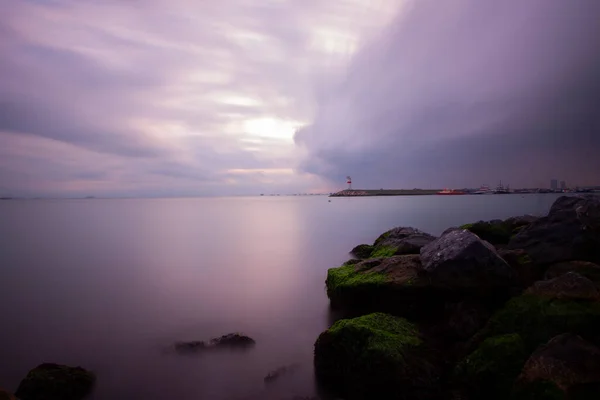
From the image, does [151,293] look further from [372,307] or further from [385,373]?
[385,373]

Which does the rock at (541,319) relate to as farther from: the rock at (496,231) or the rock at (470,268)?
the rock at (496,231)

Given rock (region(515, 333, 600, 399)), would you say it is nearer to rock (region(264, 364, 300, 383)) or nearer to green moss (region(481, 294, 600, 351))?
green moss (region(481, 294, 600, 351))

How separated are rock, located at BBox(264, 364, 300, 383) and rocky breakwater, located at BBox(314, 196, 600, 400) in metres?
0.88

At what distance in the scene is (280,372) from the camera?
8578 millimetres

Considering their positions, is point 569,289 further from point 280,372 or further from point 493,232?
point 280,372

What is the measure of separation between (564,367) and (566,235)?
5.39 meters

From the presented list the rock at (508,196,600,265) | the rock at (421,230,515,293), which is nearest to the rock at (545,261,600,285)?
the rock at (508,196,600,265)

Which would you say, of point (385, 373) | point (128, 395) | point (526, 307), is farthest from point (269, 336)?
point (526, 307)

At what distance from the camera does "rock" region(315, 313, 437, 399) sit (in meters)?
6.29

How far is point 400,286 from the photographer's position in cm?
884

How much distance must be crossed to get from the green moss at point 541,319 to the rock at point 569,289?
128 millimetres

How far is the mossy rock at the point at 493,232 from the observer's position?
11859mm

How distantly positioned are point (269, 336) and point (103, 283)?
12.3 m

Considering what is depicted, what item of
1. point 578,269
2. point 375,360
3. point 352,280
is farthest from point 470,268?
point 352,280
